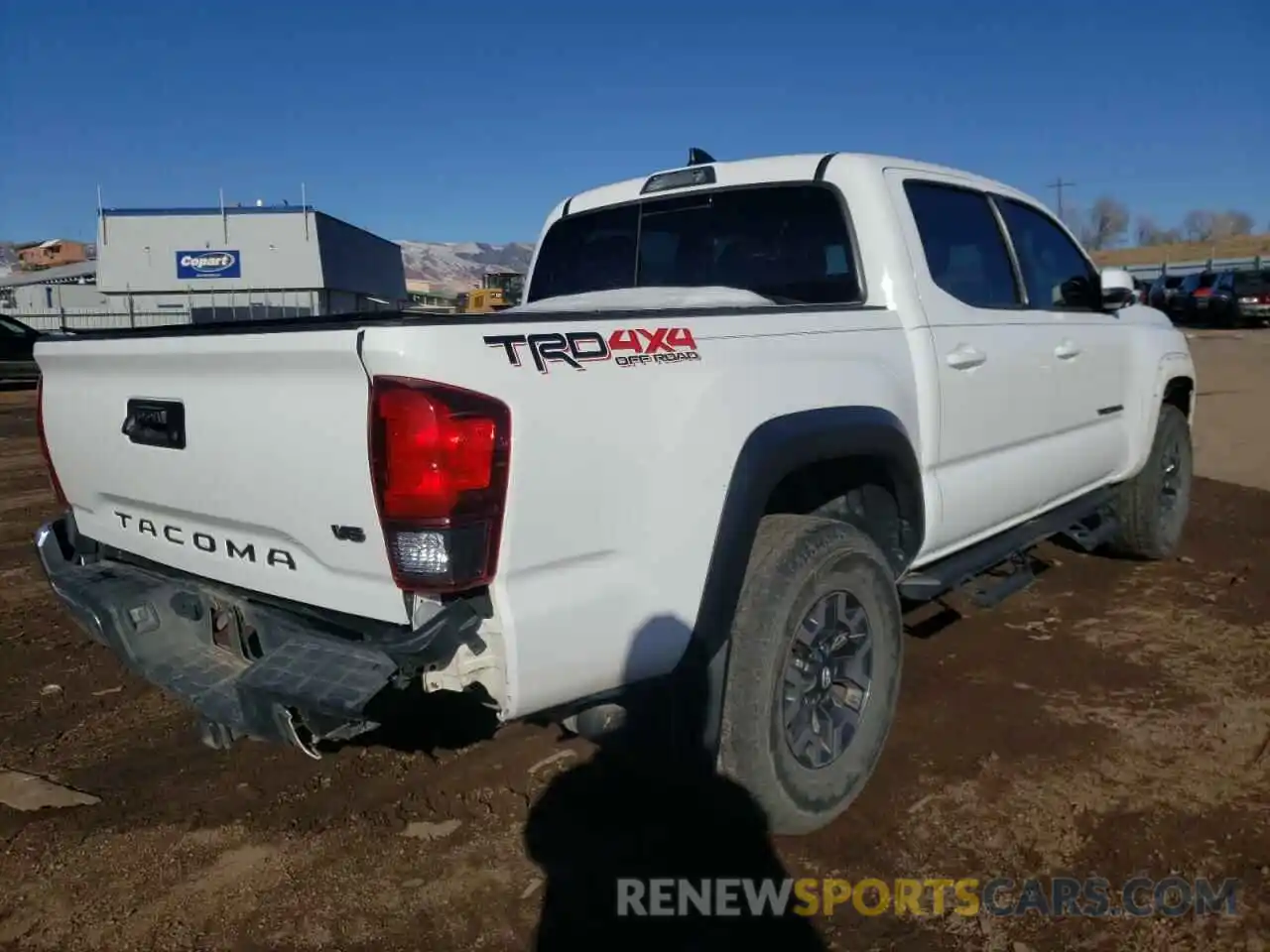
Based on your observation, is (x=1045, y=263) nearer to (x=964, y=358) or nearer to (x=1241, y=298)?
(x=964, y=358)

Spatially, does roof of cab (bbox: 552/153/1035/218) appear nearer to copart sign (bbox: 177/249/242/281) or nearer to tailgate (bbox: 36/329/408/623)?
tailgate (bbox: 36/329/408/623)

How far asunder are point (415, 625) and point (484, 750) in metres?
1.48

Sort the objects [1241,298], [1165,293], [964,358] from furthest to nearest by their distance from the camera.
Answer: [1165,293] < [1241,298] < [964,358]

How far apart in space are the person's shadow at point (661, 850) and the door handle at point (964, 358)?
1.62 m

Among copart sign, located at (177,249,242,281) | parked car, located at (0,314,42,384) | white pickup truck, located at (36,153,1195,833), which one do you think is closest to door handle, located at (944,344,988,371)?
white pickup truck, located at (36,153,1195,833)

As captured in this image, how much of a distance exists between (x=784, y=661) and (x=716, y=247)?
1.85m

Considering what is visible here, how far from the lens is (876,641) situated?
3.21m

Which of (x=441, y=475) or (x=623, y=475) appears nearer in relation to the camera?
(x=441, y=475)

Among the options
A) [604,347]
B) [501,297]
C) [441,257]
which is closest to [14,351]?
[501,297]

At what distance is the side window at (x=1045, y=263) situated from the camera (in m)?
4.42

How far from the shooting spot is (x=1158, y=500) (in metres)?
5.58

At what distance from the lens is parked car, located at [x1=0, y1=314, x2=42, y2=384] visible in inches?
760

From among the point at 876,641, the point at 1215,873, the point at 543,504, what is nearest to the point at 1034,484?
the point at 876,641

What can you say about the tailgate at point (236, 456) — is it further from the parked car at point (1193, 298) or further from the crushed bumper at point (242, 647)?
the parked car at point (1193, 298)
